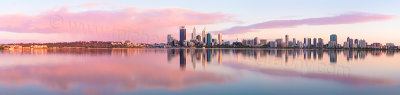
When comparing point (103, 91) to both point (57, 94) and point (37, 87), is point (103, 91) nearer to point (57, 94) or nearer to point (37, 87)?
point (57, 94)

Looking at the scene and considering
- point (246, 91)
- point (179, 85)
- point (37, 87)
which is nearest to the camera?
point (246, 91)

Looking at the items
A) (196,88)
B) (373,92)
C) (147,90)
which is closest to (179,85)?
(196,88)

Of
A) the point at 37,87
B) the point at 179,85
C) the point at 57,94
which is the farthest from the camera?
the point at 179,85

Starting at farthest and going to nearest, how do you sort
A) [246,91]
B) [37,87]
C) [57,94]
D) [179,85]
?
[179,85]
[37,87]
[246,91]
[57,94]

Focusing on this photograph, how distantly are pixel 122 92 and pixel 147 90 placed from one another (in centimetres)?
143

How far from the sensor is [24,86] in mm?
→ 15844

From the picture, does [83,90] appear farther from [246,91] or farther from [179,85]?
[246,91]

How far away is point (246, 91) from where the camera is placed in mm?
14609

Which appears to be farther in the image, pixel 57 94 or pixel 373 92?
pixel 373 92

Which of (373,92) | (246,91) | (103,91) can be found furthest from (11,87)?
(373,92)

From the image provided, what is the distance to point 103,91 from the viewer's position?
46.9 feet

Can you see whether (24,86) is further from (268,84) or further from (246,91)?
(268,84)

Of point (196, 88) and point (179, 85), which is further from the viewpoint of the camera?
point (179, 85)

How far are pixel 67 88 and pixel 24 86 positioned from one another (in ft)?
10.1
